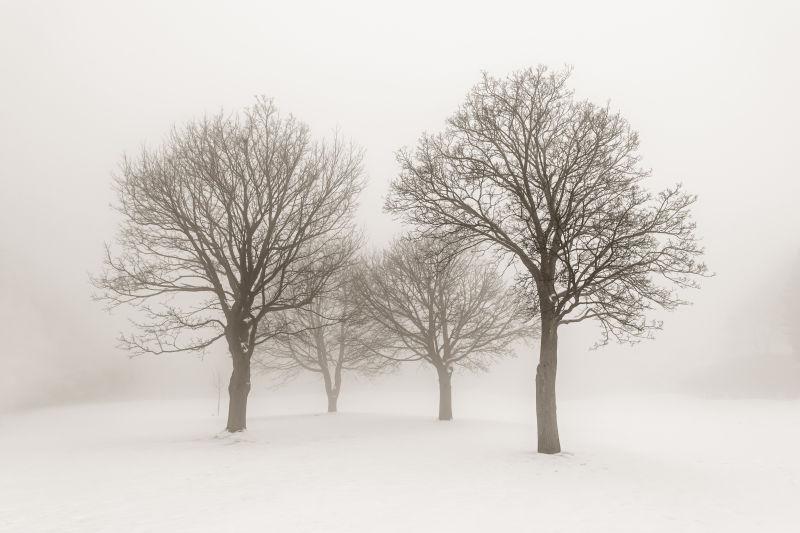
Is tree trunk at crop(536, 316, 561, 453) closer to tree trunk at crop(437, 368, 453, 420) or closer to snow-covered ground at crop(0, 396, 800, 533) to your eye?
snow-covered ground at crop(0, 396, 800, 533)

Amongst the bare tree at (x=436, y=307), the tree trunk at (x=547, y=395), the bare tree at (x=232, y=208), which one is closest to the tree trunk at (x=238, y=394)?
the bare tree at (x=232, y=208)

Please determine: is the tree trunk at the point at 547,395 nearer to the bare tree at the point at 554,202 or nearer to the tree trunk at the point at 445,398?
the bare tree at the point at 554,202

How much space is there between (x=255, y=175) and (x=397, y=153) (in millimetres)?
6245

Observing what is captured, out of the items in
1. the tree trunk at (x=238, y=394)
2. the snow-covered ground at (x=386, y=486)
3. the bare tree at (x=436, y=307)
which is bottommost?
the snow-covered ground at (x=386, y=486)

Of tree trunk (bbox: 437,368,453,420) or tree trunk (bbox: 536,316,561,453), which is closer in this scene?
tree trunk (bbox: 536,316,561,453)

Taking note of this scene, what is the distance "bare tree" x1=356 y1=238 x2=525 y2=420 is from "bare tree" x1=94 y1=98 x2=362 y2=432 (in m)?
6.56

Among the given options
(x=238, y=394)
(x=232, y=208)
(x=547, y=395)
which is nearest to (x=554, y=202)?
(x=547, y=395)

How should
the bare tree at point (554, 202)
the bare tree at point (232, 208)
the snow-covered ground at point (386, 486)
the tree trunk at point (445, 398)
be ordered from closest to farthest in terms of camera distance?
the snow-covered ground at point (386, 486) → the bare tree at point (554, 202) → the bare tree at point (232, 208) → the tree trunk at point (445, 398)

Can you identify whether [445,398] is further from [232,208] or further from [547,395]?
[232,208]

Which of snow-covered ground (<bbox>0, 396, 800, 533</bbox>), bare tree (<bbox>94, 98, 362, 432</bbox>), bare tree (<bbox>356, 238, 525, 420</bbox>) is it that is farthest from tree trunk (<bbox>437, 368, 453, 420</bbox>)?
bare tree (<bbox>94, 98, 362, 432</bbox>)

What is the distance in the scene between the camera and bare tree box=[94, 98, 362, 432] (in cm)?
1848

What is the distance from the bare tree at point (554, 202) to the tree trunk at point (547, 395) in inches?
1.3

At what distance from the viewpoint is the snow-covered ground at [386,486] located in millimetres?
8391

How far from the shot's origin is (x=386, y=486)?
1098 centimetres
